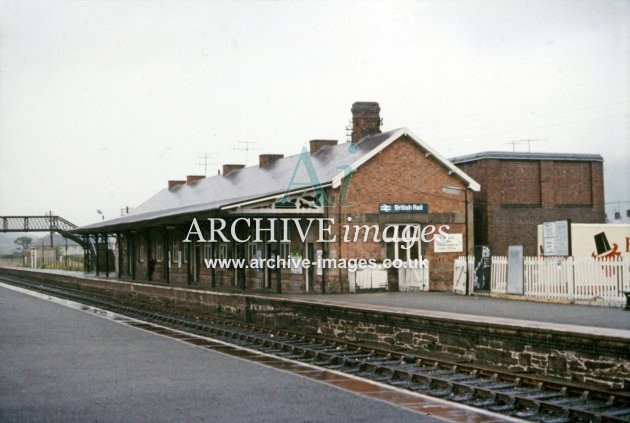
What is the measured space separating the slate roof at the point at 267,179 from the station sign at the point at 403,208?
169 cm

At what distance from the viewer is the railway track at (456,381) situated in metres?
8.75

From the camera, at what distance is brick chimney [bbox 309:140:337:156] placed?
1264 inches

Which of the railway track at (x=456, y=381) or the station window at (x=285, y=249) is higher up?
the station window at (x=285, y=249)

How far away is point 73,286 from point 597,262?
29945 mm

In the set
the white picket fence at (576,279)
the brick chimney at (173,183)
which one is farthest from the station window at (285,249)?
the brick chimney at (173,183)

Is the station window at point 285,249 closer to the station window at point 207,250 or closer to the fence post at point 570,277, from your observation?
the station window at point 207,250

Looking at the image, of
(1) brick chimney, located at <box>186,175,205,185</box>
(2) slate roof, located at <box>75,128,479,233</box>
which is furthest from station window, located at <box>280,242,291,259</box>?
(1) brick chimney, located at <box>186,175,205,185</box>

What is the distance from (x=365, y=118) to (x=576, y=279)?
12733 mm

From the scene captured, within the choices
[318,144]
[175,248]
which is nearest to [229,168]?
[175,248]

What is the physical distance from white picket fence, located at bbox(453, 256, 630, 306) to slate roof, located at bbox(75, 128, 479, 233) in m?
6.12

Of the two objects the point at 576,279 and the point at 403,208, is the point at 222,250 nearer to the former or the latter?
the point at 403,208

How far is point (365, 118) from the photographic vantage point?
2962cm

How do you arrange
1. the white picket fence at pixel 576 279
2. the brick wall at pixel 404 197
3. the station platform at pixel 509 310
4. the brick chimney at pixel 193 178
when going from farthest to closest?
the brick chimney at pixel 193 178, the brick wall at pixel 404 197, the white picket fence at pixel 576 279, the station platform at pixel 509 310

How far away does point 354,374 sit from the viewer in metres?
11.6
